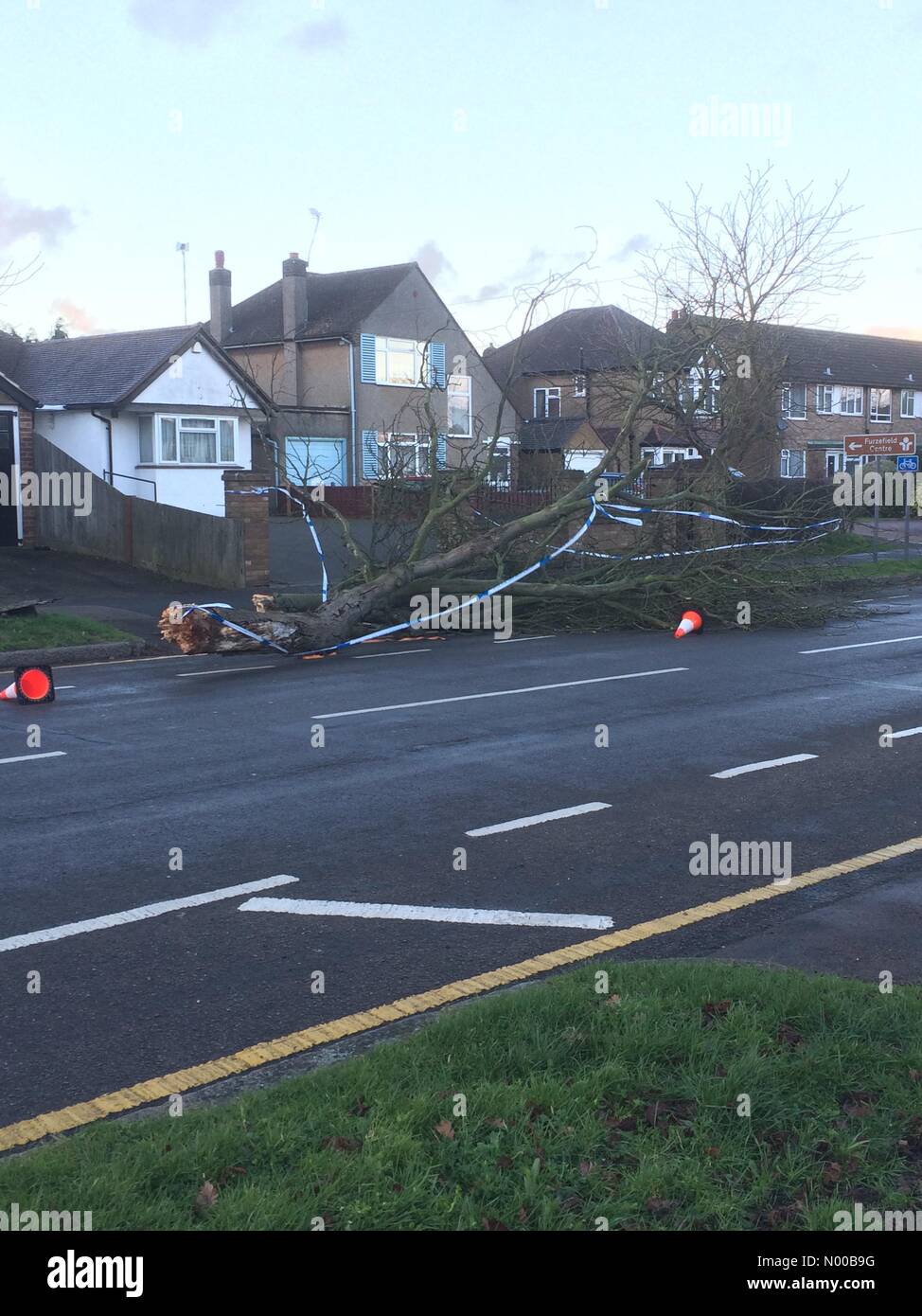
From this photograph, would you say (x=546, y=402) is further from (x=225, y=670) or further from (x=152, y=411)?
(x=225, y=670)

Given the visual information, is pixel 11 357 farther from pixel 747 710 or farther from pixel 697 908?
pixel 697 908

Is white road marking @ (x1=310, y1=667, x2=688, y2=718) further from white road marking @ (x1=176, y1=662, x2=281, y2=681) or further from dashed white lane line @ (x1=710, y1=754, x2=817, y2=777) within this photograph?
dashed white lane line @ (x1=710, y1=754, x2=817, y2=777)

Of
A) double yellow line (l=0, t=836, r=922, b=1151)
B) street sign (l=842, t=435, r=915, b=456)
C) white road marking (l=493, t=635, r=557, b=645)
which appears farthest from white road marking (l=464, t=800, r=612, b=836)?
street sign (l=842, t=435, r=915, b=456)

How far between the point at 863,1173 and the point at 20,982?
3.38m

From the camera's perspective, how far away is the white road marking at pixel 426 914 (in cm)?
612

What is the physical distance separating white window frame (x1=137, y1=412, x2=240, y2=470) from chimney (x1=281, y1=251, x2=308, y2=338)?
1193 centimetres

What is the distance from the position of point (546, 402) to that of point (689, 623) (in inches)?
1529

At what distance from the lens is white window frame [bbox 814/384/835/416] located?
6266 cm

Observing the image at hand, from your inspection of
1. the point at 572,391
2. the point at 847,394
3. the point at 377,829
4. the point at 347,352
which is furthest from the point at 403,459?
the point at 847,394

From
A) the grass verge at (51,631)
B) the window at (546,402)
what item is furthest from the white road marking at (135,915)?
the window at (546,402)

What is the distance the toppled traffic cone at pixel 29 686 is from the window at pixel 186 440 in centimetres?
2160

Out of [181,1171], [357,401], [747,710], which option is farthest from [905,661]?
[357,401]

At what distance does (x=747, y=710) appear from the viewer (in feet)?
39.1

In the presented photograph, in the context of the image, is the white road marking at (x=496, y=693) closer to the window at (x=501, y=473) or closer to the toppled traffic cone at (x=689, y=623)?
the toppled traffic cone at (x=689, y=623)
